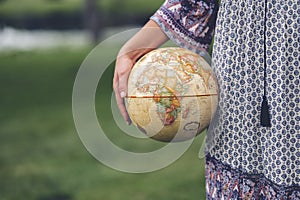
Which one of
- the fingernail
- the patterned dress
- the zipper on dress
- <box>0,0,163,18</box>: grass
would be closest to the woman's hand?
the fingernail

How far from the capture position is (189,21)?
9.50 ft

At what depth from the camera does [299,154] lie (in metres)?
2.71

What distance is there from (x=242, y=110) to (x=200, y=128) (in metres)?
0.14

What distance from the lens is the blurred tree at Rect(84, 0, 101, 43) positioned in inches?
747

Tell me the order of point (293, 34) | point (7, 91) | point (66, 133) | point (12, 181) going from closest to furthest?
point (293, 34), point (12, 181), point (66, 133), point (7, 91)

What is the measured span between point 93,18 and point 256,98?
17448 millimetres

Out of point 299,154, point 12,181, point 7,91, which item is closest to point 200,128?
point 299,154

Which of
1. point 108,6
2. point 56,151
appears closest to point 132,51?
point 56,151

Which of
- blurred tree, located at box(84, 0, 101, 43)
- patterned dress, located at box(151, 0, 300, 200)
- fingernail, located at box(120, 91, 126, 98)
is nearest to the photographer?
patterned dress, located at box(151, 0, 300, 200)

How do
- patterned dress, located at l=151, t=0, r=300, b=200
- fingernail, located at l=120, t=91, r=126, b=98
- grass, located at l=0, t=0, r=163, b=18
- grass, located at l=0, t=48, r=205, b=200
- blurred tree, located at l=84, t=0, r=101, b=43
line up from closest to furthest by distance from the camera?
patterned dress, located at l=151, t=0, r=300, b=200, fingernail, located at l=120, t=91, r=126, b=98, grass, located at l=0, t=48, r=205, b=200, grass, located at l=0, t=0, r=163, b=18, blurred tree, located at l=84, t=0, r=101, b=43

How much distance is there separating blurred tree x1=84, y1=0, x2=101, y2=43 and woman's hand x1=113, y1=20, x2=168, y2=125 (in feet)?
52.1

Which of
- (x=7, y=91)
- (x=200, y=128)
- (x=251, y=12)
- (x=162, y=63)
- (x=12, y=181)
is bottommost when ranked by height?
(x=7, y=91)

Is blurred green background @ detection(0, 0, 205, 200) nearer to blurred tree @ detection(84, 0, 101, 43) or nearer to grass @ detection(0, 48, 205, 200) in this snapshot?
grass @ detection(0, 48, 205, 200)

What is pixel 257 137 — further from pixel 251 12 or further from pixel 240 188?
pixel 251 12
